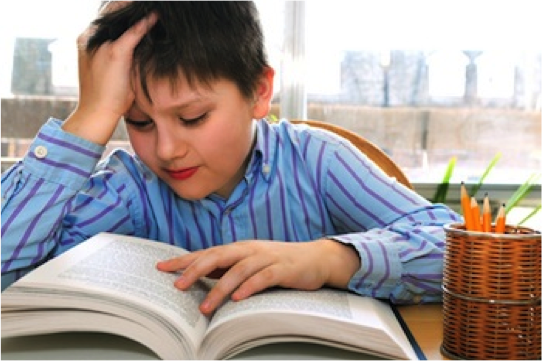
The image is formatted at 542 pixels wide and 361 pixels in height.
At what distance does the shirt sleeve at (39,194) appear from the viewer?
1103 mm

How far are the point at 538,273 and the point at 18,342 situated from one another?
511mm

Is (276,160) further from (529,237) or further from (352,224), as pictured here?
(529,237)

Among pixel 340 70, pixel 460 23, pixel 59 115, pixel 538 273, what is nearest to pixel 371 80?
pixel 340 70

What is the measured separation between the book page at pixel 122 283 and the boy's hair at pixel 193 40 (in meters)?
0.27

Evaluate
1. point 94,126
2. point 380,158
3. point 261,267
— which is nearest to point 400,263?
point 261,267

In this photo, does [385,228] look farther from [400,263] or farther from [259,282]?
[259,282]

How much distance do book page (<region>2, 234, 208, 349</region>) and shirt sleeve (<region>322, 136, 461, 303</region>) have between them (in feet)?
0.77

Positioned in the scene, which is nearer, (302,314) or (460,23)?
(302,314)

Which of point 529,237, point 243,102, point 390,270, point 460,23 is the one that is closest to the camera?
point 529,237

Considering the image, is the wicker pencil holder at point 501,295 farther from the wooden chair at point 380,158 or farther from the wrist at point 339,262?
the wooden chair at point 380,158

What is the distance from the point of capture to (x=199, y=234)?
129 cm

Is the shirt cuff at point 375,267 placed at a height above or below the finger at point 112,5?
below

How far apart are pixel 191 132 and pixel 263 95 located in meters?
0.21

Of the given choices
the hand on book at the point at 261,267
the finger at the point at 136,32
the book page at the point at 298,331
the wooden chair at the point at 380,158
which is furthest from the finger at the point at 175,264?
the wooden chair at the point at 380,158
